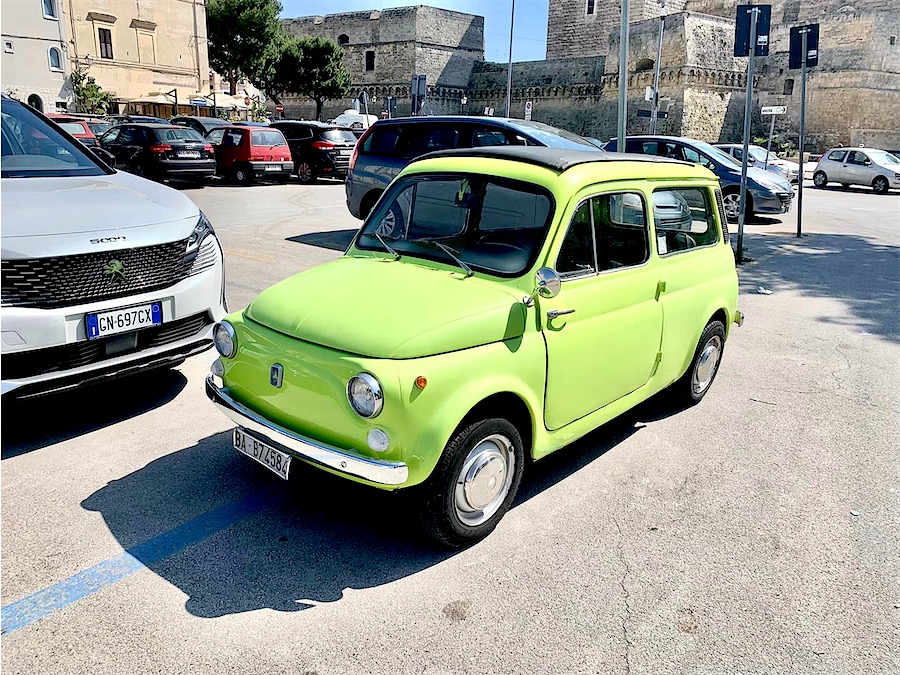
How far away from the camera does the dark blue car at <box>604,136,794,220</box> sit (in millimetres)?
14609

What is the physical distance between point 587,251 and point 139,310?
2596mm

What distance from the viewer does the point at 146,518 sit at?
3.55 meters

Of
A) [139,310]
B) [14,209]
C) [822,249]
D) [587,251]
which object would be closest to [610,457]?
[587,251]

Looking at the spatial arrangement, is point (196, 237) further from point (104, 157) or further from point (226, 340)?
point (104, 157)

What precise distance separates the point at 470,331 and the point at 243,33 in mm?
56648

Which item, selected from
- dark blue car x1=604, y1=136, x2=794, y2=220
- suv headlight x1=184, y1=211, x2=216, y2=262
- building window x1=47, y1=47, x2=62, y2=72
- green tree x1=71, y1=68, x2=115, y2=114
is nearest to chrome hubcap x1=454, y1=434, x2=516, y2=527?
suv headlight x1=184, y1=211, x2=216, y2=262

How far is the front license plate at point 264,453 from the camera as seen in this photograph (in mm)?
3221

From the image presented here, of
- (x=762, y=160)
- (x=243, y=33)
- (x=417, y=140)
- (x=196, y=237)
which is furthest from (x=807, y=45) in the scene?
(x=243, y=33)

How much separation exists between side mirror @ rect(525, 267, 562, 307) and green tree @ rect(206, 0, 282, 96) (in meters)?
54.6

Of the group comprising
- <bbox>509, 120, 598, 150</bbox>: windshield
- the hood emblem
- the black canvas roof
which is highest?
<bbox>509, 120, 598, 150</bbox>: windshield

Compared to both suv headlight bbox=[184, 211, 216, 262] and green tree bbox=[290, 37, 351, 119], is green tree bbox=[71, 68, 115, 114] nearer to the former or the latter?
green tree bbox=[290, 37, 351, 119]

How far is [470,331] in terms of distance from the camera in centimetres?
318

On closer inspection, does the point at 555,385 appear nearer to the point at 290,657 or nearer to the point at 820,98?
the point at 290,657

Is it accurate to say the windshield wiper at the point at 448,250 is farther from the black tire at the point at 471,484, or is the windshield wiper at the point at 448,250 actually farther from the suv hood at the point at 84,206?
the suv hood at the point at 84,206
